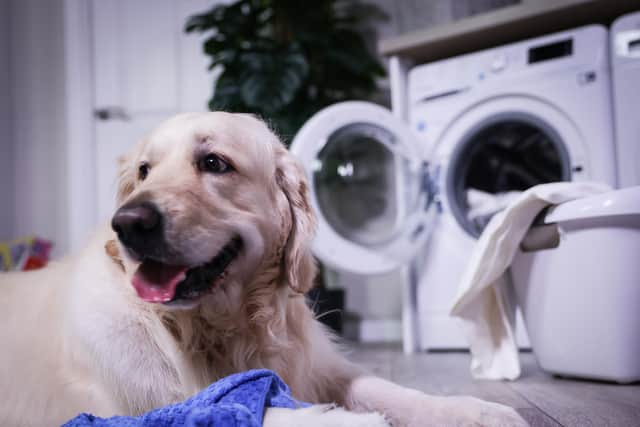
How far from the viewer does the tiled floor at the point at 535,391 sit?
1.06 metres

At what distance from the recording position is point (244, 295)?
1.07 meters

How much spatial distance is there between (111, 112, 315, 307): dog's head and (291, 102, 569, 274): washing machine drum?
91 cm

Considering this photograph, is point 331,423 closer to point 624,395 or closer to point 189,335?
point 189,335

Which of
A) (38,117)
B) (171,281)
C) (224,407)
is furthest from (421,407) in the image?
(38,117)

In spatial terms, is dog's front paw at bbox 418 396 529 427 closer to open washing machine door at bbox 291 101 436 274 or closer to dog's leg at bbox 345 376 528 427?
dog's leg at bbox 345 376 528 427

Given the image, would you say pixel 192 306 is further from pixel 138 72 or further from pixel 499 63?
pixel 138 72

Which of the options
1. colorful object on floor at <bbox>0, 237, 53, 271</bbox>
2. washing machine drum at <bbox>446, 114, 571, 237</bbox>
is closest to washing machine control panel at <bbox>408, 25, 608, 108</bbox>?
washing machine drum at <bbox>446, 114, 571, 237</bbox>

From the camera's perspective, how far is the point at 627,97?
1969mm

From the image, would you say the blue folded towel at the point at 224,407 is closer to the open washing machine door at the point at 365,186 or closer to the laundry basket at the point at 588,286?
the laundry basket at the point at 588,286

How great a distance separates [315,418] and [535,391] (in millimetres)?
757

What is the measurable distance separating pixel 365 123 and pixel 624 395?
1318 mm

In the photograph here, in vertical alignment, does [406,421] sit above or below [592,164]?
below

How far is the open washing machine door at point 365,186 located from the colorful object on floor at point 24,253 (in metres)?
2.01

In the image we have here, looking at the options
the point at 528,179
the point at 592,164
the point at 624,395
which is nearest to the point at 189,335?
the point at 624,395
